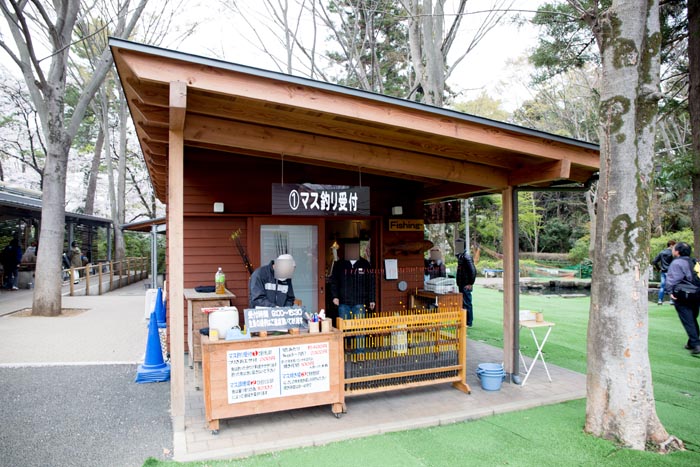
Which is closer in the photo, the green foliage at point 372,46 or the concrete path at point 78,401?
the concrete path at point 78,401

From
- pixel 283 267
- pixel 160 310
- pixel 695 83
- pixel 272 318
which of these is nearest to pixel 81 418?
pixel 272 318

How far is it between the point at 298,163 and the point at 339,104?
3057 millimetres

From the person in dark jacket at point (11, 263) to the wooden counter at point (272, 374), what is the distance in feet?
47.0

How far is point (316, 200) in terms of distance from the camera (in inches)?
182

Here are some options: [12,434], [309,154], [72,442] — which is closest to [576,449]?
[309,154]

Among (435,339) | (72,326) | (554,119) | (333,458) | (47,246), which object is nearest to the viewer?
(333,458)

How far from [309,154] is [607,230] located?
2.93m

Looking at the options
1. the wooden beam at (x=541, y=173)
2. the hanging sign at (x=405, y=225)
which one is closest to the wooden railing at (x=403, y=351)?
the wooden beam at (x=541, y=173)

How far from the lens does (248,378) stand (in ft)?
13.7

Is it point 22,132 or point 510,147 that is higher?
point 22,132

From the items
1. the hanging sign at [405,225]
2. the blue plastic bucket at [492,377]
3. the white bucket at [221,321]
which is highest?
the hanging sign at [405,225]

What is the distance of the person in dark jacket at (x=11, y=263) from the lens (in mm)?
14953

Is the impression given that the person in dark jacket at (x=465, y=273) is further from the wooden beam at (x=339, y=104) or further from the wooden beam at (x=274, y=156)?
the wooden beam at (x=339, y=104)

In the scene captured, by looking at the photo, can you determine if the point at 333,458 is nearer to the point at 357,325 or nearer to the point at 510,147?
the point at 357,325
